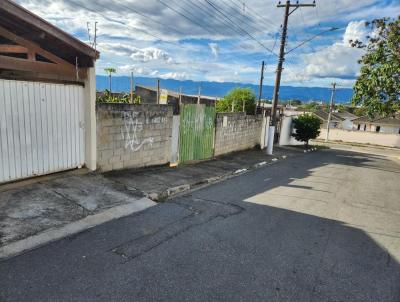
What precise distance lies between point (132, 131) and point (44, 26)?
364 centimetres

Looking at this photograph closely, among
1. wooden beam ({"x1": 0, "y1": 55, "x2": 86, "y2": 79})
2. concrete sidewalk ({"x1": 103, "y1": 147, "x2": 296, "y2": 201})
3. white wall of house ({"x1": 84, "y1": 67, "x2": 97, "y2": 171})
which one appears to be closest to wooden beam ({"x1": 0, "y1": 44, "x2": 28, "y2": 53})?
wooden beam ({"x1": 0, "y1": 55, "x2": 86, "y2": 79})

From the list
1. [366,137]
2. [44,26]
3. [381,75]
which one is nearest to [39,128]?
[44,26]

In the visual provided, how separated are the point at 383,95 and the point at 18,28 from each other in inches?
777

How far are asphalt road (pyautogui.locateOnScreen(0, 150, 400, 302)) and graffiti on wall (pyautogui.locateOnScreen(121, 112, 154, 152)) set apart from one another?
2718 millimetres

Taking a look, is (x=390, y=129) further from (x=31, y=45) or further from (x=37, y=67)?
(x=31, y=45)

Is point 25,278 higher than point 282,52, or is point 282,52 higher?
point 282,52

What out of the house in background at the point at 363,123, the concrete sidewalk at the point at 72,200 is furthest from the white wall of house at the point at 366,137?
the concrete sidewalk at the point at 72,200

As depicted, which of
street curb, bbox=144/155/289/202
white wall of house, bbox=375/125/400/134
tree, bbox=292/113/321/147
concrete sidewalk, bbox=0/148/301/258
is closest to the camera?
concrete sidewalk, bbox=0/148/301/258

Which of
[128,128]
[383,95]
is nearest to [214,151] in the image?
[128,128]

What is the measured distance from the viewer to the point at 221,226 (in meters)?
5.82

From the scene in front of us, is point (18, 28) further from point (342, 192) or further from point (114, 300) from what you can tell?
point (342, 192)

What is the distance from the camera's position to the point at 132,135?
353 inches

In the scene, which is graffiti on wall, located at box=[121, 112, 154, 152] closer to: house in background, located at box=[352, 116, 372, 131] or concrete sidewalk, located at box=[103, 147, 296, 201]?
concrete sidewalk, located at box=[103, 147, 296, 201]

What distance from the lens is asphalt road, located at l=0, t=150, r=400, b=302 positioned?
12.0ft
